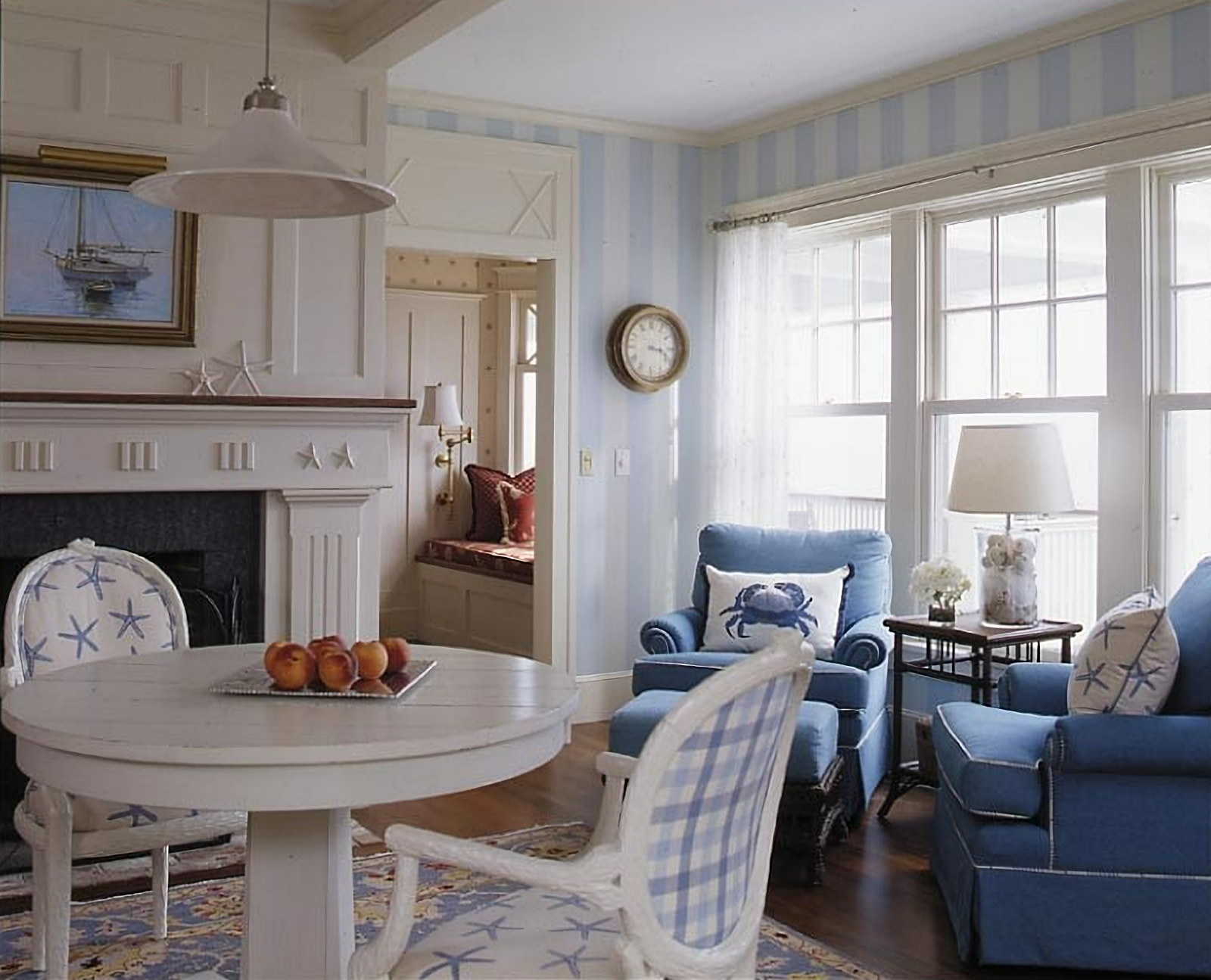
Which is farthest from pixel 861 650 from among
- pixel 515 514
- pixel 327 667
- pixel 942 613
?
pixel 515 514

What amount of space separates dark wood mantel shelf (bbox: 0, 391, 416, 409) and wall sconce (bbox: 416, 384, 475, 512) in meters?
3.05

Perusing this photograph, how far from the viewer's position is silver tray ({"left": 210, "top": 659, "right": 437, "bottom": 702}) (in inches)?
87.8

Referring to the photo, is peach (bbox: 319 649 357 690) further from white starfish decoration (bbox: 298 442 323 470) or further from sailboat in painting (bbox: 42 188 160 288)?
sailboat in painting (bbox: 42 188 160 288)

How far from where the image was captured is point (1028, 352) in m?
4.53

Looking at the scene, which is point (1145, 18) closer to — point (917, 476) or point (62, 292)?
point (917, 476)

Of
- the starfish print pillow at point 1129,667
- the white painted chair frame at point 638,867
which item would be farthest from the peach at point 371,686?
A: the starfish print pillow at point 1129,667

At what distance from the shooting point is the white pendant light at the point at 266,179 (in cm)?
227

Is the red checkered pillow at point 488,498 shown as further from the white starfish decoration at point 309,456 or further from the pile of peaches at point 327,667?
the pile of peaches at point 327,667

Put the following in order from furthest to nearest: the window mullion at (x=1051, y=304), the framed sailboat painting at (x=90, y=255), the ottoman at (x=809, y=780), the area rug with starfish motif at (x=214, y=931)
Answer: the window mullion at (x=1051, y=304) → the framed sailboat painting at (x=90, y=255) → the ottoman at (x=809, y=780) → the area rug with starfish motif at (x=214, y=931)

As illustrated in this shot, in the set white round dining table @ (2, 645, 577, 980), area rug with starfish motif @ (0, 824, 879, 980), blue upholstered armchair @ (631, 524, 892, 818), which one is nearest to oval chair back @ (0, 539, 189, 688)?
white round dining table @ (2, 645, 577, 980)

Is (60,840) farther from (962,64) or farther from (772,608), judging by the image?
(962,64)

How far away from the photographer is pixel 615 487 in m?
5.63

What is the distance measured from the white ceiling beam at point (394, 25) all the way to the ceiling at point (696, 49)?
0.19 metres

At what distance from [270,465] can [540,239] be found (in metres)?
1.83
